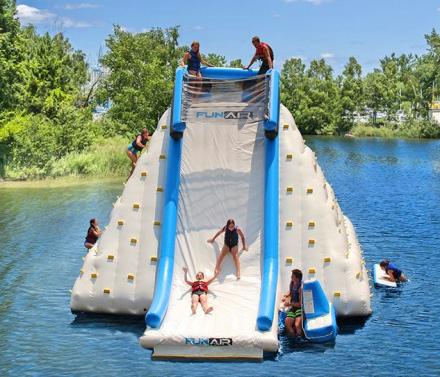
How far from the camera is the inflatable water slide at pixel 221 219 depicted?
624 inches

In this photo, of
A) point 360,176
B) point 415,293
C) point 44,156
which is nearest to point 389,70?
point 360,176

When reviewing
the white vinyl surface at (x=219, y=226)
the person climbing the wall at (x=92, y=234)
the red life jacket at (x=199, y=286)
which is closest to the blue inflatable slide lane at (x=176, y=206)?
the white vinyl surface at (x=219, y=226)

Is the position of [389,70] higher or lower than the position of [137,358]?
higher

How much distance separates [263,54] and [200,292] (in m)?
6.33

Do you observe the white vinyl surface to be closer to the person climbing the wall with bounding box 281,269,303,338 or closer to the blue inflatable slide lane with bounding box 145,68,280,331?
the blue inflatable slide lane with bounding box 145,68,280,331

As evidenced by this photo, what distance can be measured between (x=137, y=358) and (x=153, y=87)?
123ft

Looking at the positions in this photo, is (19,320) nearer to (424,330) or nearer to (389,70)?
(424,330)

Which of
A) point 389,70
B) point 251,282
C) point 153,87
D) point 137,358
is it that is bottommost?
point 137,358

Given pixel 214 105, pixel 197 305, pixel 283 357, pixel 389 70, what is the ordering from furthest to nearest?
pixel 389 70 → pixel 214 105 → pixel 197 305 → pixel 283 357

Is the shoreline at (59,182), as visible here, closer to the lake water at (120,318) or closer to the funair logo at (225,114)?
the lake water at (120,318)

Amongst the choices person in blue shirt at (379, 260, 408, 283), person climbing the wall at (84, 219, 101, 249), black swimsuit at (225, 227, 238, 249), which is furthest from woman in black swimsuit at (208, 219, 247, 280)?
person climbing the wall at (84, 219, 101, 249)

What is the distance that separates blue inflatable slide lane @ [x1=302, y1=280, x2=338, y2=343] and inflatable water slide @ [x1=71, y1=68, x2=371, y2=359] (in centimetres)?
63

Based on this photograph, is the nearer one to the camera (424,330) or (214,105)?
(424,330)

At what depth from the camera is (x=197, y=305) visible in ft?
50.6
